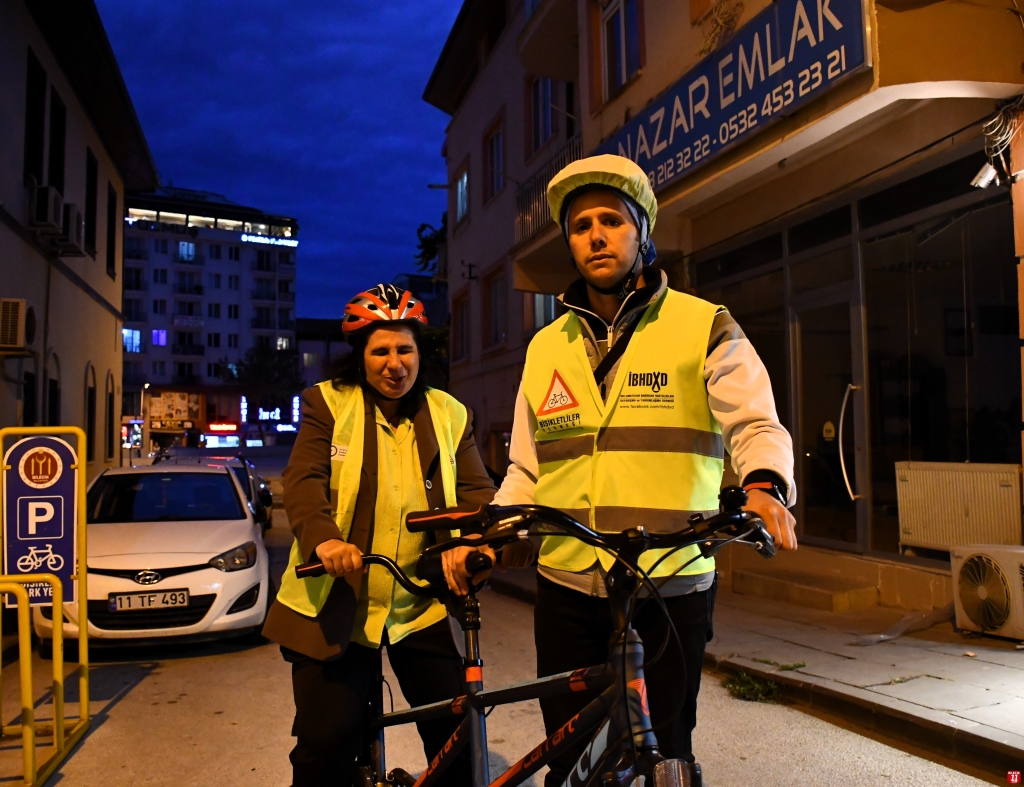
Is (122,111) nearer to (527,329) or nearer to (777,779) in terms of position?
(527,329)

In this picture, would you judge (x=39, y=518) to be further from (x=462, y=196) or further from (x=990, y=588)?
(x=462, y=196)

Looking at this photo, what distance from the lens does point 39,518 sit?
4.92m

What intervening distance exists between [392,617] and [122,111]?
18407mm

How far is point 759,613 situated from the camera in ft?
25.6

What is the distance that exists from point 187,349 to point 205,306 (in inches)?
190

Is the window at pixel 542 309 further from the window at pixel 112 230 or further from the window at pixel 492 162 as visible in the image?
the window at pixel 112 230

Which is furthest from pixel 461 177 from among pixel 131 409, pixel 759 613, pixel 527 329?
pixel 131 409

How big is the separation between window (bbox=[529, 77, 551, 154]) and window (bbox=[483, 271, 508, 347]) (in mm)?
3205

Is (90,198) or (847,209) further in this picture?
(90,198)

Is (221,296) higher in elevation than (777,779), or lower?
higher

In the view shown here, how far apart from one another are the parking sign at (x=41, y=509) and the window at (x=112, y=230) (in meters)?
17.3

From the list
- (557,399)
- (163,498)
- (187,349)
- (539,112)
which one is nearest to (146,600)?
(163,498)

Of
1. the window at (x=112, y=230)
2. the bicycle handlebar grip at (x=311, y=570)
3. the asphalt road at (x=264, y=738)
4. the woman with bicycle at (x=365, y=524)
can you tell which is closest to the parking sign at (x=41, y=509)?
the asphalt road at (x=264, y=738)

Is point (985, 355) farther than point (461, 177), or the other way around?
point (461, 177)
